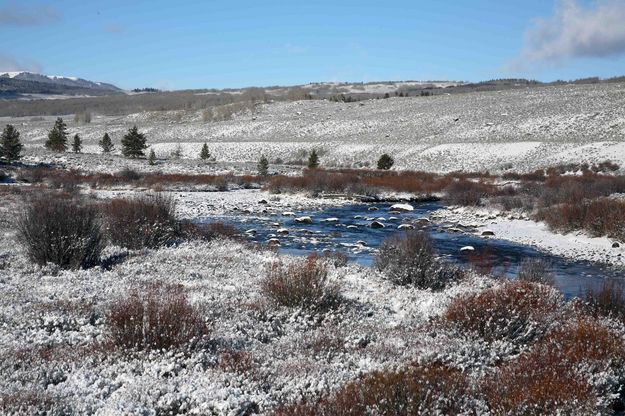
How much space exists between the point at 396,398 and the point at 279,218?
1914 centimetres

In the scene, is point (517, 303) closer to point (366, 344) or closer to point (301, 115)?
point (366, 344)

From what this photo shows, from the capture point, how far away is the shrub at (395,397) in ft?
→ 16.4

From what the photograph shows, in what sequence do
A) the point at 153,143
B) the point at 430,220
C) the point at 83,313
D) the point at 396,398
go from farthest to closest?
the point at 153,143 → the point at 430,220 → the point at 83,313 → the point at 396,398

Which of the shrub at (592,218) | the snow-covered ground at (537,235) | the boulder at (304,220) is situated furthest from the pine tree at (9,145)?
the shrub at (592,218)

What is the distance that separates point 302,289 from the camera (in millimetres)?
9031

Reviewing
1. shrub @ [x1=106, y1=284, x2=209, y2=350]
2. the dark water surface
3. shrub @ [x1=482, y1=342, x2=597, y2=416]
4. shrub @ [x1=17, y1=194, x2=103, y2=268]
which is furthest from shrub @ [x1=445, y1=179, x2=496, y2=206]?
shrub @ [x1=106, y1=284, x2=209, y2=350]

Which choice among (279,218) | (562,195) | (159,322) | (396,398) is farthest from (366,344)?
(562,195)

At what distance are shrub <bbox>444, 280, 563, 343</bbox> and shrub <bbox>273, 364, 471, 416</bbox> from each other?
218 cm

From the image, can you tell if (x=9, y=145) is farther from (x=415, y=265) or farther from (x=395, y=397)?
(x=395, y=397)

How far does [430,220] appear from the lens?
79.0ft

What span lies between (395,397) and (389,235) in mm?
14201

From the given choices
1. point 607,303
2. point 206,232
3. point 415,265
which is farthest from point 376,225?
point 607,303

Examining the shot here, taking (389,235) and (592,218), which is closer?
(592,218)

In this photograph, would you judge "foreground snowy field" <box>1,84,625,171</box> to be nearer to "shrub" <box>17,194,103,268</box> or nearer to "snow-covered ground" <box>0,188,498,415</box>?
"shrub" <box>17,194,103,268</box>
